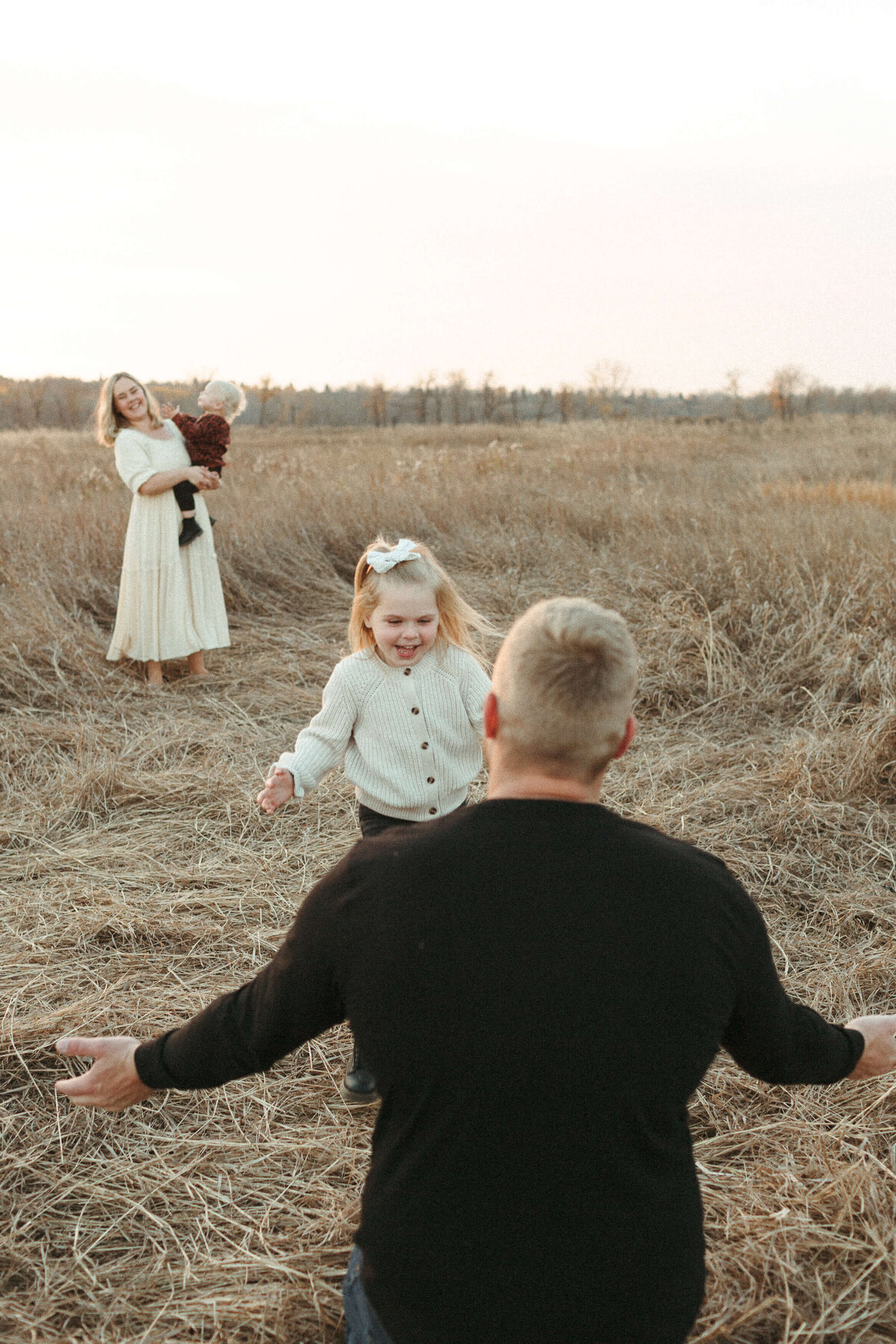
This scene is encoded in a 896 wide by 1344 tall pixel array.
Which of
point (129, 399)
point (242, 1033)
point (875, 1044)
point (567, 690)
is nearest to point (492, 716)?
point (567, 690)

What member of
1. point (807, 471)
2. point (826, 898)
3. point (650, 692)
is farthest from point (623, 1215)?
point (807, 471)

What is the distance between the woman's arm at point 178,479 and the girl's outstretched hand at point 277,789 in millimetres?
3360

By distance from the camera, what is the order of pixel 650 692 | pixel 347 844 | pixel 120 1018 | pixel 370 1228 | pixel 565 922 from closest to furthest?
pixel 565 922, pixel 370 1228, pixel 120 1018, pixel 347 844, pixel 650 692

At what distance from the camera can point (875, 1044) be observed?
4.56ft

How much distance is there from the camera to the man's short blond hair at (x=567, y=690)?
109 cm

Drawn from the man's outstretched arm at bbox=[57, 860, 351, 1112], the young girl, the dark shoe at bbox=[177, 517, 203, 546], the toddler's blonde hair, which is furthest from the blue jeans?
the toddler's blonde hair

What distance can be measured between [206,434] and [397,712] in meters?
3.55

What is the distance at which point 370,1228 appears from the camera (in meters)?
1.15

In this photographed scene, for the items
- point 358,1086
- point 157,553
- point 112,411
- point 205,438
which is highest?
point 112,411

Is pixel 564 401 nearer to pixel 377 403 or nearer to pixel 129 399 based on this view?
pixel 377 403

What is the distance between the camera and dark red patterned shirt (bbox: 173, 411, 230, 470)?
5.29m

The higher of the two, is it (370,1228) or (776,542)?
(776,542)

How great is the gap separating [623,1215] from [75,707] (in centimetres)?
445

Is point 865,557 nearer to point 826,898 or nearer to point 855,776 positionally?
point 855,776
